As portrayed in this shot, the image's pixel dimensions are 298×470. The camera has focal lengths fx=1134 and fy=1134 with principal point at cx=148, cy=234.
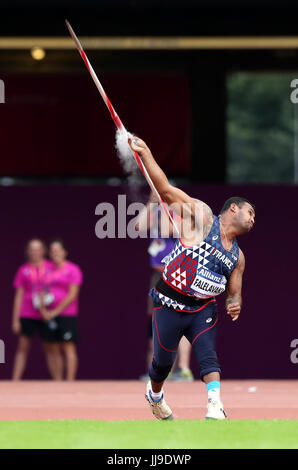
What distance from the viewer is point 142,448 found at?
7332mm

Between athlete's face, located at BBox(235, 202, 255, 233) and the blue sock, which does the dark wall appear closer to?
athlete's face, located at BBox(235, 202, 255, 233)

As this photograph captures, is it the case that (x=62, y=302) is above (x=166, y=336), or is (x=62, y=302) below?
above

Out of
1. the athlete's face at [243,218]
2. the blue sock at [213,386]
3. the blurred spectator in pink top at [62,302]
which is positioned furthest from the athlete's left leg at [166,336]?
A: the blurred spectator in pink top at [62,302]

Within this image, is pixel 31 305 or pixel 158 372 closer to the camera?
pixel 158 372

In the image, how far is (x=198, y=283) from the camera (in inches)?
354

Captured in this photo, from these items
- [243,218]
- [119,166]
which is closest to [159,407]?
[243,218]

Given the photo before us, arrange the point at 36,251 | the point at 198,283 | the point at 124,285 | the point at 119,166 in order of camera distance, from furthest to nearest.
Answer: the point at 119,166 → the point at 124,285 → the point at 36,251 → the point at 198,283

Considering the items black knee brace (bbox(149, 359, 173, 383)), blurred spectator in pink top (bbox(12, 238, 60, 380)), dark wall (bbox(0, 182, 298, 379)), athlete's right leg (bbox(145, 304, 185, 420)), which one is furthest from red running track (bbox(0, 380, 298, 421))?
athlete's right leg (bbox(145, 304, 185, 420))

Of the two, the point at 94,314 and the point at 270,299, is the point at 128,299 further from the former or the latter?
the point at 270,299

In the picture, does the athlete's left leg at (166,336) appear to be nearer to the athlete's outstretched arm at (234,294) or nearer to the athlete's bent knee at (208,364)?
the athlete's bent knee at (208,364)

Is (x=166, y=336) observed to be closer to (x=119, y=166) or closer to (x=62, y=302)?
(x=62, y=302)

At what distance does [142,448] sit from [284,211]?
9250 mm

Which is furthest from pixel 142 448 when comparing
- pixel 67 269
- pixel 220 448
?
pixel 67 269

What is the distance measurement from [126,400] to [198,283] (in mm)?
3725
